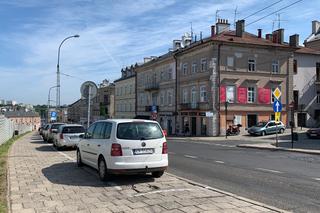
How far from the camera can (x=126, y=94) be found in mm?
82938

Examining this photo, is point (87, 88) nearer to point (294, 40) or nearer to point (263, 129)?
point (263, 129)

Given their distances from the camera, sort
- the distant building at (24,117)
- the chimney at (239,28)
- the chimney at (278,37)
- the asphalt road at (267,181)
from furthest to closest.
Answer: the distant building at (24,117), the chimney at (278,37), the chimney at (239,28), the asphalt road at (267,181)

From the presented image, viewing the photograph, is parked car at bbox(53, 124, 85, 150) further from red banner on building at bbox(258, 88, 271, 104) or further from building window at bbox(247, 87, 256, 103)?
red banner on building at bbox(258, 88, 271, 104)

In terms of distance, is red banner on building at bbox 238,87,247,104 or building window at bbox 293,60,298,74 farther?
building window at bbox 293,60,298,74

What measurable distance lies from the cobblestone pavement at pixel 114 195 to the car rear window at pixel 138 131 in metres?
1.16

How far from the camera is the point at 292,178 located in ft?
38.4

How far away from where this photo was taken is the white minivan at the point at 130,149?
10195 mm

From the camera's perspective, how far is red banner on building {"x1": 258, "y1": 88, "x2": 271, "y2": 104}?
48875mm

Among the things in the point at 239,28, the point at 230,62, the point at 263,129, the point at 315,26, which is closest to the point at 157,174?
the point at 263,129

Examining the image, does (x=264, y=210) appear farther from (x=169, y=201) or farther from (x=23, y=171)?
(x=23, y=171)

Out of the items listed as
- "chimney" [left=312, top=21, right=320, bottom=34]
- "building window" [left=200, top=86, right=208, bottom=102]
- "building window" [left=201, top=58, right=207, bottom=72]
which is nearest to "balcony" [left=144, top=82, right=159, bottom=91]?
"building window" [left=200, top=86, right=208, bottom=102]

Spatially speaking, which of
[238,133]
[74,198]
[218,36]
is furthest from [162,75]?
[74,198]

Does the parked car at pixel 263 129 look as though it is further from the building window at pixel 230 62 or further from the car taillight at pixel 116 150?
the car taillight at pixel 116 150

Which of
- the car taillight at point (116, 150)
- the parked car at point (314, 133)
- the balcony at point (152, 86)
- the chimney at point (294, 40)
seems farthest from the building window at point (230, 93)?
the car taillight at point (116, 150)
